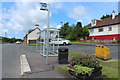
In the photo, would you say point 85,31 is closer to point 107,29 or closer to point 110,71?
point 107,29

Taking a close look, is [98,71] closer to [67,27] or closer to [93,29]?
[93,29]

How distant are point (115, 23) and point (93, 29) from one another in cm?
798

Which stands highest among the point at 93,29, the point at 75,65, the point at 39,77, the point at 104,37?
the point at 93,29

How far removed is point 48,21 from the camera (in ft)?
23.2

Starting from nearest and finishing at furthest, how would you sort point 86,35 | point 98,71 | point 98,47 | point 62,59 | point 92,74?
point 92,74
point 98,71
point 62,59
point 98,47
point 86,35

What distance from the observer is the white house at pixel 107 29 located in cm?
2707

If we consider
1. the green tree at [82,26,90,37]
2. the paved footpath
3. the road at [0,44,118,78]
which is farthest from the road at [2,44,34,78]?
the green tree at [82,26,90,37]

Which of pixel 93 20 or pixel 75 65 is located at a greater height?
pixel 93 20

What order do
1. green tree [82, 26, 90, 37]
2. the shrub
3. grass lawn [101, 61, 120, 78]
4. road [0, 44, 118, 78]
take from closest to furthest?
the shrub
grass lawn [101, 61, 120, 78]
road [0, 44, 118, 78]
green tree [82, 26, 90, 37]

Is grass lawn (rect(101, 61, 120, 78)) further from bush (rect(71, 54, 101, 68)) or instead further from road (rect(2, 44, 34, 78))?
road (rect(2, 44, 34, 78))

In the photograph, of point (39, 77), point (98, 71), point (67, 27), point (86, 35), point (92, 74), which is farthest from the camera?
point (67, 27)

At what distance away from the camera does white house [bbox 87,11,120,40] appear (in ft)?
88.8

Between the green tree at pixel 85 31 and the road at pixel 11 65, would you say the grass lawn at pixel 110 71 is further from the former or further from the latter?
the green tree at pixel 85 31

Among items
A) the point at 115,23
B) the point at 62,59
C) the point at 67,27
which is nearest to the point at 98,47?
the point at 62,59
